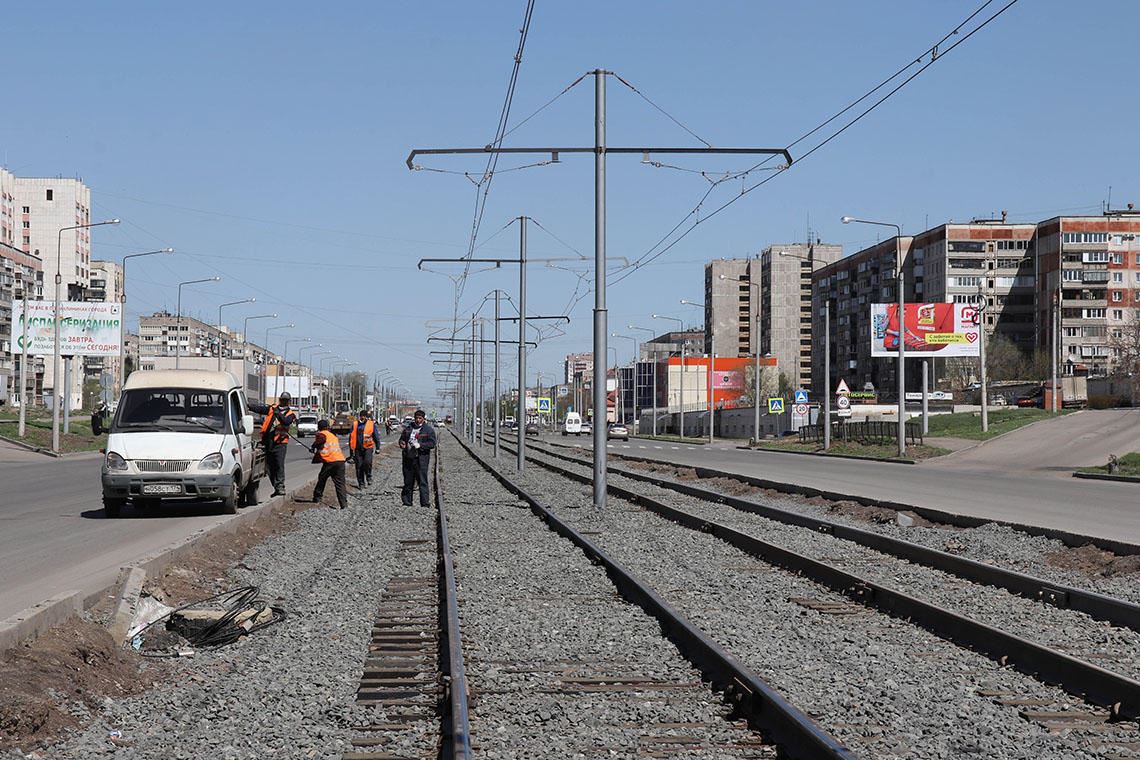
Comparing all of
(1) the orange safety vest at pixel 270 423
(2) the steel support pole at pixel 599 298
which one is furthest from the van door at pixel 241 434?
(2) the steel support pole at pixel 599 298

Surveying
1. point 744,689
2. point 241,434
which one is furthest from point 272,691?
point 241,434

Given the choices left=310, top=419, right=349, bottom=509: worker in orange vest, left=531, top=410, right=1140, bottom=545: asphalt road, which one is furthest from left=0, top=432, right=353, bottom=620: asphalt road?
left=531, top=410, right=1140, bottom=545: asphalt road

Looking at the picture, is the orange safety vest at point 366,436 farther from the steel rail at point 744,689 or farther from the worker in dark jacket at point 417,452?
the steel rail at point 744,689

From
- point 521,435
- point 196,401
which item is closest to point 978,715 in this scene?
point 196,401

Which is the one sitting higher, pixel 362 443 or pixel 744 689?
pixel 362 443

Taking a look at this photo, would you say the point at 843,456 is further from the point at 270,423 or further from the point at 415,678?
the point at 415,678

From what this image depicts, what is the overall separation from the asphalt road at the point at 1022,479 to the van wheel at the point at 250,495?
12.3 m

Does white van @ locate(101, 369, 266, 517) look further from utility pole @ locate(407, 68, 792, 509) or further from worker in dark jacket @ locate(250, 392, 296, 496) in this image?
utility pole @ locate(407, 68, 792, 509)

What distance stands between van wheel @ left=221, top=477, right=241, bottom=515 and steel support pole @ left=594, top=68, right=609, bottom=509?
6.48 metres

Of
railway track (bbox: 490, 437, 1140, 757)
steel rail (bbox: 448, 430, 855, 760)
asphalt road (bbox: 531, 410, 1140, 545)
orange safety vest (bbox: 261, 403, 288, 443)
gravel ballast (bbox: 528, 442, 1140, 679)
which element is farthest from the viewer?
orange safety vest (bbox: 261, 403, 288, 443)

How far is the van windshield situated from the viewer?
2017 cm

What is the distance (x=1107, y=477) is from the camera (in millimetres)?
36938

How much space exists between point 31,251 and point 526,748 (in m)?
152

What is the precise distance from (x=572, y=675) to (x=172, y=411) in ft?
45.2
